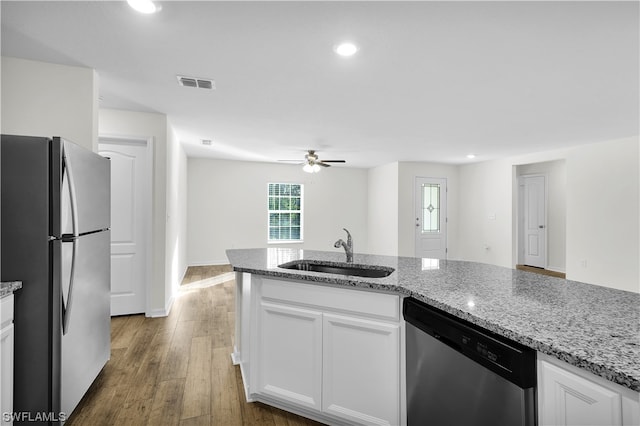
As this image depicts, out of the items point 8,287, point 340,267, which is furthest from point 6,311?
point 340,267

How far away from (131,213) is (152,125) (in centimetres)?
102

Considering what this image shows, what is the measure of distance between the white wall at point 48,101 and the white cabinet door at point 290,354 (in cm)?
198

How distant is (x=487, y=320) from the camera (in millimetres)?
1105

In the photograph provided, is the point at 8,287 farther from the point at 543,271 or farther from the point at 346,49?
the point at 543,271

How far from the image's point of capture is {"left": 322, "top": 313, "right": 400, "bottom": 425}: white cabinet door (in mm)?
1615

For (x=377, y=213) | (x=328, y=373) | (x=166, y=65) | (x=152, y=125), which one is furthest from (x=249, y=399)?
(x=377, y=213)

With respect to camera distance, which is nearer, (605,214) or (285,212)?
(605,214)

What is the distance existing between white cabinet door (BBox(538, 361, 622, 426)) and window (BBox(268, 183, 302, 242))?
708 centimetres

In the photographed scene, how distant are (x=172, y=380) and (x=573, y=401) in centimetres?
238

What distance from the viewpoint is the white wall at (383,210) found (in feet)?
24.5

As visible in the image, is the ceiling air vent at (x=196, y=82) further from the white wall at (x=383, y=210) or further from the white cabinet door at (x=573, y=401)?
the white wall at (x=383, y=210)

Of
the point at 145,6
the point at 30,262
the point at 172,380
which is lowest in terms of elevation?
the point at 172,380

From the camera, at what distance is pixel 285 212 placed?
801cm

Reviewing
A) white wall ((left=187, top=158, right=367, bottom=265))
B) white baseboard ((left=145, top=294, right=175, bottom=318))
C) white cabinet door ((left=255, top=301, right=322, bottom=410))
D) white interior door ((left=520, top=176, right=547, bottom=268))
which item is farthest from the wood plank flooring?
white interior door ((left=520, top=176, right=547, bottom=268))
